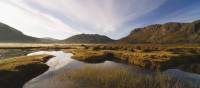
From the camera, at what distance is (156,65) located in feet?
160

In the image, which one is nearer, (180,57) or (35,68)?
(35,68)

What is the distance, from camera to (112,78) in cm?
3177

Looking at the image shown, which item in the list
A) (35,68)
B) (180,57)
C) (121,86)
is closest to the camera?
(121,86)

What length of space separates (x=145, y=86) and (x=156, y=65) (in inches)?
912

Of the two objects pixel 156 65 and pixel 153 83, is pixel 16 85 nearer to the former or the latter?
pixel 153 83

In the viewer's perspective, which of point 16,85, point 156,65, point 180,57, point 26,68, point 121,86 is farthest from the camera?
point 180,57

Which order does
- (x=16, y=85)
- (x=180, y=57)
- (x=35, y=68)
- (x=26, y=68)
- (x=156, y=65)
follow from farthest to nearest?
(x=180, y=57) → (x=156, y=65) → (x=35, y=68) → (x=26, y=68) → (x=16, y=85)

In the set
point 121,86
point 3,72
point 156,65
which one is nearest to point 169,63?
point 156,65

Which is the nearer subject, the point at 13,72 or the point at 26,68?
the point at 13,72

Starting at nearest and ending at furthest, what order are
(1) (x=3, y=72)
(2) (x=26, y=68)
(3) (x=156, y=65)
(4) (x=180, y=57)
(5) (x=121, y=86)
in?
(5) (x=121, y=86)
(1) (x=3, y=72)
(2) (x=26, y=68)
(3) (x=156, y=65)
(4) (x=180, y=57)

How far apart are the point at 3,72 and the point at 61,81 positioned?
12.0 meters

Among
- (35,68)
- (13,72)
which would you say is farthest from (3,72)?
(35,68)

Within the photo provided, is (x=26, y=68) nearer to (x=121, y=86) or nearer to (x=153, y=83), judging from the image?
(x=121, y=86)

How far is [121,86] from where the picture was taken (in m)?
27.2
